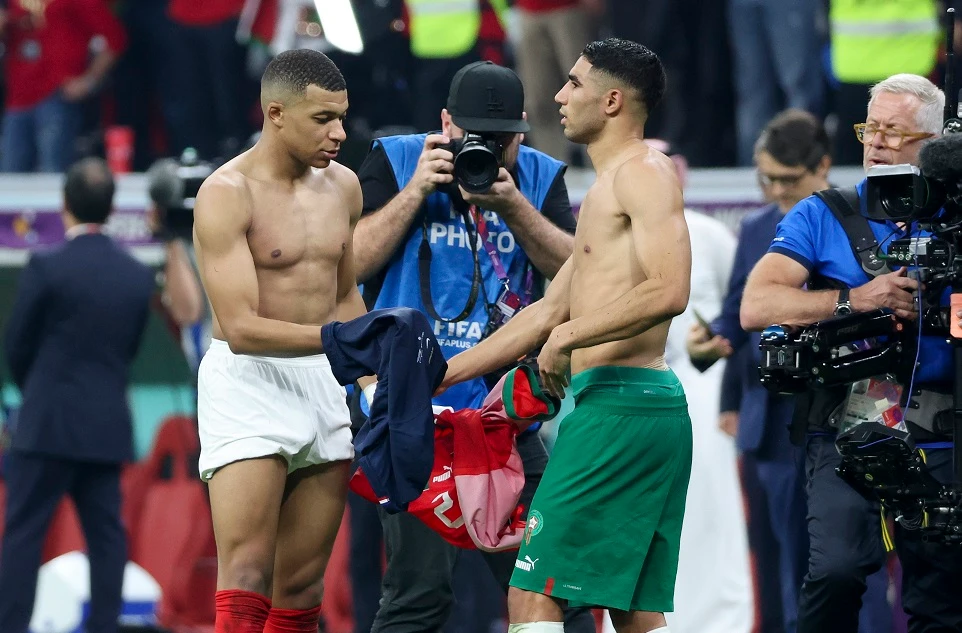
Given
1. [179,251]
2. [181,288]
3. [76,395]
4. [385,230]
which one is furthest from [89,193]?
[385,230]

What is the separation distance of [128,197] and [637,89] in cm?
558

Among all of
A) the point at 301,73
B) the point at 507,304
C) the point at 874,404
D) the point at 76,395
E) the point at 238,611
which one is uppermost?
the point at 301,73

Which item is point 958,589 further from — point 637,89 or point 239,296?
point 239,296

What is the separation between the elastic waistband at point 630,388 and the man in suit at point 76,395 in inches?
139

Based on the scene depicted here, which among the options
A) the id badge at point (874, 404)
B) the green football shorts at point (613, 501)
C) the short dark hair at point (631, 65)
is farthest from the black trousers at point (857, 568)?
the short dark hair at point (631, 65)

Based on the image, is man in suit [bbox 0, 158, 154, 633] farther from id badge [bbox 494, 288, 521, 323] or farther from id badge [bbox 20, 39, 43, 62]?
id badge [bbox 20, 39, 43, 62]

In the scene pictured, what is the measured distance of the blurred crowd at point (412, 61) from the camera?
9.19 meters

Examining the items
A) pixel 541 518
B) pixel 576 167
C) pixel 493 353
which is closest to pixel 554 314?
pixel 493 353

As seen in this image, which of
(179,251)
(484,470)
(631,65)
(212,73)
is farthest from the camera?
(212,73)

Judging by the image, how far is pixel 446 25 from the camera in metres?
9.65

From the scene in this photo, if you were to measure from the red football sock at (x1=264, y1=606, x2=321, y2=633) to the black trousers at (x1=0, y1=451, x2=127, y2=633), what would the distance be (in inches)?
104

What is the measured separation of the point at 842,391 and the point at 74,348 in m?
3.98

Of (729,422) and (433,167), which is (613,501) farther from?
(729,422)

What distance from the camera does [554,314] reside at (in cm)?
545
